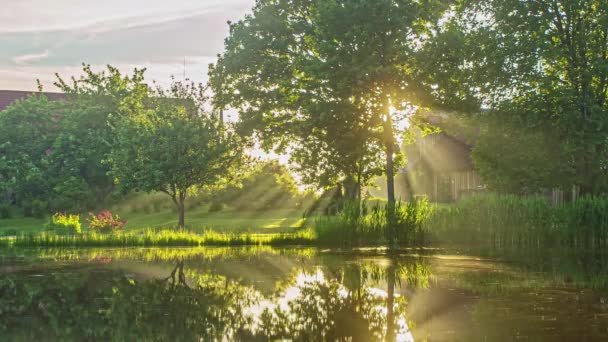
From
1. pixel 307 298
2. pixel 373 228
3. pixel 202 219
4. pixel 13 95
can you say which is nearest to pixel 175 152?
pixel 202 219

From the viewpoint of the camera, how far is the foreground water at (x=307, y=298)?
8477 mm

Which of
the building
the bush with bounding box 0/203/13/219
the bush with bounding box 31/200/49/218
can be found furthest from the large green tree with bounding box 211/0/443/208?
the bush with bounding box 0/203/13/219

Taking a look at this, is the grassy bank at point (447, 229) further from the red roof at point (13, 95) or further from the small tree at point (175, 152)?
the red roof at point (13, 95)

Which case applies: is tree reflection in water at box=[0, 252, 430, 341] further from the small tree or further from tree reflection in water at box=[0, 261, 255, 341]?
the small tree

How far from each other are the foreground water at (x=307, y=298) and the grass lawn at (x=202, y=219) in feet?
64.6

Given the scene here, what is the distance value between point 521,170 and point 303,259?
15.2 meters

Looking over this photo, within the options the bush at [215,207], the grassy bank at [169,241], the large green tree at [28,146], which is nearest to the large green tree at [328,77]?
the grassy bank at [169,241]

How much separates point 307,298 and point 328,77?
1825 cm

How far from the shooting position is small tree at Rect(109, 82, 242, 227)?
32875 millimetres

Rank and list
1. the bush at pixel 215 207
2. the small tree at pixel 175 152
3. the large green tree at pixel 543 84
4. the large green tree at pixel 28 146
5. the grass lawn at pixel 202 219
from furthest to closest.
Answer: the bush at pixel 215 207 < the large green tree at pixel 28 146 < the grass lawn at pixel 202 219 < the small tree at pixel 175 152 < the large green tree at pixel 543 84

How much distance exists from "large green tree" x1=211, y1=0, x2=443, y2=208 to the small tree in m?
2.17

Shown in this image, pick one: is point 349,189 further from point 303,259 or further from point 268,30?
point 303,259

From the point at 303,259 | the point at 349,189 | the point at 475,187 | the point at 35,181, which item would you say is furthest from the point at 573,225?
the point at 35,181

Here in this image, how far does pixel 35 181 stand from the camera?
4634cm
